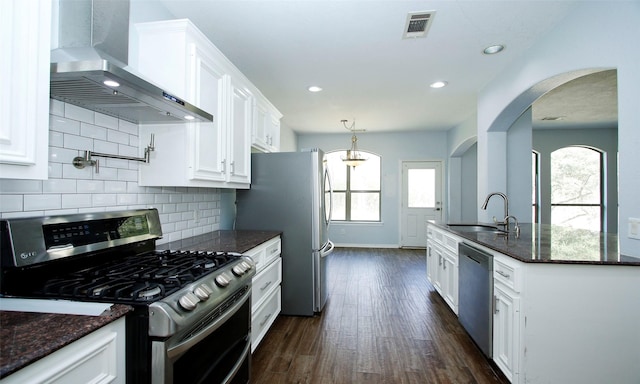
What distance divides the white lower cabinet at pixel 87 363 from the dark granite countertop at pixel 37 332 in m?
0.02

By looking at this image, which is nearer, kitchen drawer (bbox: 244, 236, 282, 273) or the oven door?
the oven door

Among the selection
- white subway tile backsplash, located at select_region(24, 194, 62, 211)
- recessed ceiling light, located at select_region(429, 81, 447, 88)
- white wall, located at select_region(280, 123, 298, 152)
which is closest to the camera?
white subway tile backsplash, located at select_region(24, 194, 62, 211)

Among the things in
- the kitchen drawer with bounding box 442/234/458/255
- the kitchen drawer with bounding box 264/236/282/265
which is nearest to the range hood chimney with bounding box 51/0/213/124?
the kitchen drawer with bounding box 264/236/282/265

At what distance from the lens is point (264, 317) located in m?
2.47

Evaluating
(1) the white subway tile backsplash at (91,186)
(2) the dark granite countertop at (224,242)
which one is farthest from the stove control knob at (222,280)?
(1) the white subway tile backsplash at (91,186)

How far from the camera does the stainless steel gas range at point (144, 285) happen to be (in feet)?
3.36

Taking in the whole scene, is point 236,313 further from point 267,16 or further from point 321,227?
point 267,16

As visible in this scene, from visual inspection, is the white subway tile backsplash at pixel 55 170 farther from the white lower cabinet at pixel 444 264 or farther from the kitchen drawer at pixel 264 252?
the white lower cabinet at pixel 444 264

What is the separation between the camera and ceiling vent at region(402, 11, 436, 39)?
225 cm

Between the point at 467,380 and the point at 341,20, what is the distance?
2.70m

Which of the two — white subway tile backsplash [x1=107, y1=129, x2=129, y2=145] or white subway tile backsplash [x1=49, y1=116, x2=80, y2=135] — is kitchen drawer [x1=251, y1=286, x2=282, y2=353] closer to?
white subway tile backsplash [x1=107, y1=129, x2=129, y2=145]

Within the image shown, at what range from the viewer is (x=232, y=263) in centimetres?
159

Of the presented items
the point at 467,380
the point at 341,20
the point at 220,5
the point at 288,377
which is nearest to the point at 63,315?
the point at 288,377

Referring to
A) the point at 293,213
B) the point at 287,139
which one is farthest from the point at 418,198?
the point at 293,213
